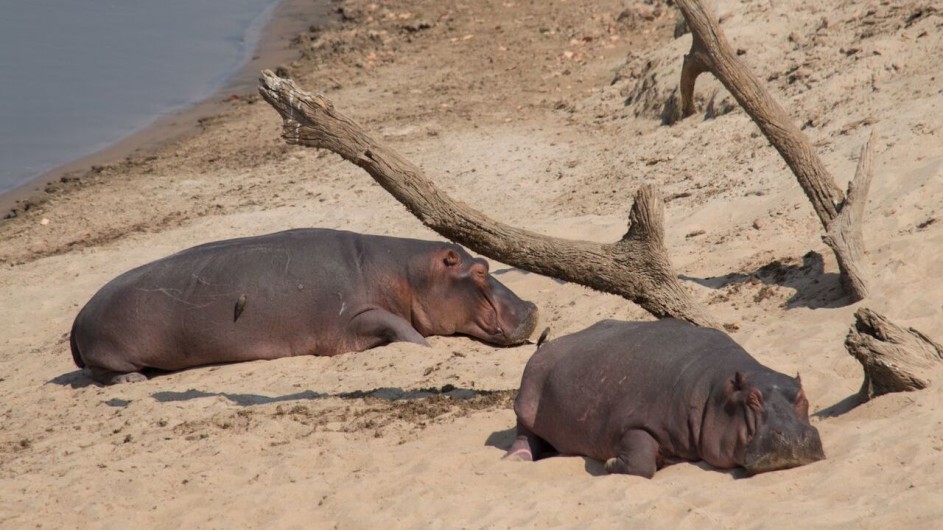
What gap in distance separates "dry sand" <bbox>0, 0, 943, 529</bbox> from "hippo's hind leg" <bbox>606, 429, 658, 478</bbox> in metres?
0.12

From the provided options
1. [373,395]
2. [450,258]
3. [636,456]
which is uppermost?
[450,258]

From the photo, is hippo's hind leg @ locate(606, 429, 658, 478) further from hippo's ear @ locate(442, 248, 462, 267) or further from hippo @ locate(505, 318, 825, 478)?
hippo's ear @ locate(442, 248, 462, 267)

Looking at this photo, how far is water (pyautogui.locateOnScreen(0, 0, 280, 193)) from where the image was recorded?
1892 centimetres

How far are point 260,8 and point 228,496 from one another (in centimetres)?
2351

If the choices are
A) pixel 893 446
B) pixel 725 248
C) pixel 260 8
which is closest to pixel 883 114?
pixel 725 248

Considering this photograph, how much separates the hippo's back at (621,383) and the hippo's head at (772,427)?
300mm

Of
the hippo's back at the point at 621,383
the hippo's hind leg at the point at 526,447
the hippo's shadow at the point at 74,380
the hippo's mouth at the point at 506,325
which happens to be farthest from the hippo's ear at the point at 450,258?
the hippo's hind leg at the point at 526,447

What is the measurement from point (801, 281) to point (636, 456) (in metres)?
3.53

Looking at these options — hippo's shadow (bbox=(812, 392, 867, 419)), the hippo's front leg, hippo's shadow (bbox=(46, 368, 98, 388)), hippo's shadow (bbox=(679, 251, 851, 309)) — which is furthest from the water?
hippo's shadow (bbox=(812, 392, 867, 419))

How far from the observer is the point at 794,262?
991 cm

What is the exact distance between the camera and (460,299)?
10.7 m

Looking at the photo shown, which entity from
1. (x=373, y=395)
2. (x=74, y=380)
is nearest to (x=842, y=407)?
(x=373, y=395)

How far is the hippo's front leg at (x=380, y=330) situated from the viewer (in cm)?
1012

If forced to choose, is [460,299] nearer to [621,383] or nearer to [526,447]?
Answer: [526,447]
